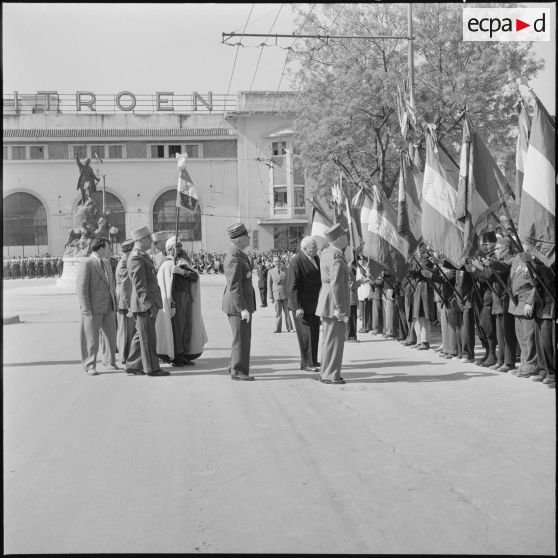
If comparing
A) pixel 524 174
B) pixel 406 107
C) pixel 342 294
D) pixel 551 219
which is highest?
pixel 406 107

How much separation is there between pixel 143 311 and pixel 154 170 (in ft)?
209

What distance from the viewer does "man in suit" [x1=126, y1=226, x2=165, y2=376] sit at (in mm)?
11352

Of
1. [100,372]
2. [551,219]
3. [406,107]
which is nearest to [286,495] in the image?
[551,219]

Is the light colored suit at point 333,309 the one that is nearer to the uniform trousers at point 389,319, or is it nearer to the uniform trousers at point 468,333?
the uniform trousers at point 468,333

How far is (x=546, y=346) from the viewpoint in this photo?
33.9ft

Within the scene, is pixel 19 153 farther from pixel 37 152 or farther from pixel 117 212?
pixel 117 212

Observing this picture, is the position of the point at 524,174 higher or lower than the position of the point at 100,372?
higher

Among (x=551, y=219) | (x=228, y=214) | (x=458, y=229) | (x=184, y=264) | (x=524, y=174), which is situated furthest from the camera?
(x=228, y=214)

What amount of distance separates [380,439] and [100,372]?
5727 millimetres

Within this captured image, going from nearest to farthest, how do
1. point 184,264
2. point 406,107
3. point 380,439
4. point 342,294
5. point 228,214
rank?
point 380,439 → point 342,294 → point 184,264 → point 406,107 → point 228,214

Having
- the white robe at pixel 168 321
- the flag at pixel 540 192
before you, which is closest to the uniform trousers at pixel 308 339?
the white robe at pixel 168 321

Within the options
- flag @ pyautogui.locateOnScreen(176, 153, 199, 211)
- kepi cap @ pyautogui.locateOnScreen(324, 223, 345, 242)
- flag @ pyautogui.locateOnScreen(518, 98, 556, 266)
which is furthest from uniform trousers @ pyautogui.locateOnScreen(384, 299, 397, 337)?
flag @ pyautogui.locateOnScreen(518, 98, 556, 266)

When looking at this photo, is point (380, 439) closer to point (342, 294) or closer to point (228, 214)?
point (342, 294)

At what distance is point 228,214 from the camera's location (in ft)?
244
